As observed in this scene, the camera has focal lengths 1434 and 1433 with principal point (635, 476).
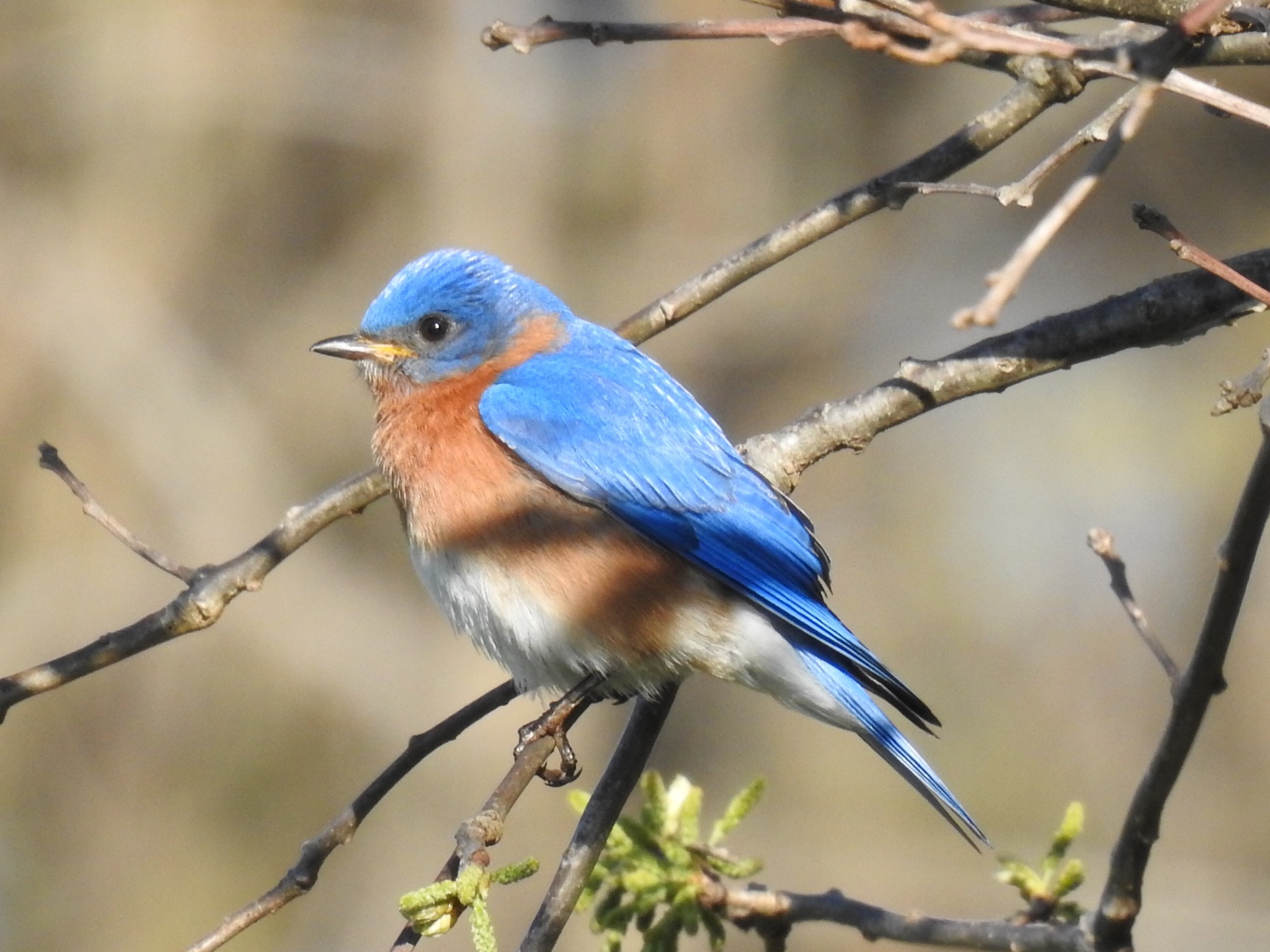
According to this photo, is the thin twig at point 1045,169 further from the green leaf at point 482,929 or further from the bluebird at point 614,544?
the bluebird at point 614,544

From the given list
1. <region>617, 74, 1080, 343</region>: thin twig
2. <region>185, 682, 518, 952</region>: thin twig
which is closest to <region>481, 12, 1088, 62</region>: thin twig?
<region>617, 74, 1080, 343</region>: thin twig

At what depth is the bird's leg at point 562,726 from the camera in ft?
9.31

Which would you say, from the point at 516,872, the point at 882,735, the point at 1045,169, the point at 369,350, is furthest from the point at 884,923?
the point at 369,350

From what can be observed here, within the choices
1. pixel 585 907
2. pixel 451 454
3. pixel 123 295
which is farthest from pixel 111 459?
pixel 585 907

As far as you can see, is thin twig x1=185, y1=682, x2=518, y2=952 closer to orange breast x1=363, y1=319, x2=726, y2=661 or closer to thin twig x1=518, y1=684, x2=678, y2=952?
thin twig x1=518, y1=684, x2=678, y2=952

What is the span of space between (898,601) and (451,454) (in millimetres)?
5079

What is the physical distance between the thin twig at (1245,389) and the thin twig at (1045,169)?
362mm

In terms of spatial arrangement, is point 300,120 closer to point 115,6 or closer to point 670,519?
point 115,6

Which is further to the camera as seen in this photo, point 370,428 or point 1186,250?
point 370,428

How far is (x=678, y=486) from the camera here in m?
3.25

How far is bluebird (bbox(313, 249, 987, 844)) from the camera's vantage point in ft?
10.0

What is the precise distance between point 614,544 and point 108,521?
1.08 metres

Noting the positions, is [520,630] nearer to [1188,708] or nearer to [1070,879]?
[1070,879]

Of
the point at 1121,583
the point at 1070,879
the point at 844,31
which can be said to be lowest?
the point at 1070,879
